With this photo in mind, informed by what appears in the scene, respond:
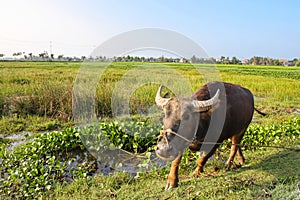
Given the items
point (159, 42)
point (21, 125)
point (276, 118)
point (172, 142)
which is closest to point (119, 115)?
point (21, 125)

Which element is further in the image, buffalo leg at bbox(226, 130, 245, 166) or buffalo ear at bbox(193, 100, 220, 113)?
buffalo leg at bbox(226, 130, 245, 166)

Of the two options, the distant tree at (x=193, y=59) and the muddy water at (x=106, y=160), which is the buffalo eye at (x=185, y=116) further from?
the muddy water at (x=106, y=160)

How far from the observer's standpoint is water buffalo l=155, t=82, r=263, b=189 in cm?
254

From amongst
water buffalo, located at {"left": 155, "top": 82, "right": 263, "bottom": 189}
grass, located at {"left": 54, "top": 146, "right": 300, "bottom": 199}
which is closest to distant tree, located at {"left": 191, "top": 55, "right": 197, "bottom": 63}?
water buffalo, located at {"left": 155, "top": 82, "right": 263, "bottom": 189}

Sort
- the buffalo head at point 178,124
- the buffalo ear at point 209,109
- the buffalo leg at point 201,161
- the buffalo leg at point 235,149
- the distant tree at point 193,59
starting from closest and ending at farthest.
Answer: the buffalo head at point 178,124 < the buffalo ear at point 209,109 < the buffalo leg at point 201,161 < the distant tree at point 193,59 < the buffalo leg at point 235,149

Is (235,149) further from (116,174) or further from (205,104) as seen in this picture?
(116,174)

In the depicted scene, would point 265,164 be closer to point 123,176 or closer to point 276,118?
point 123,176

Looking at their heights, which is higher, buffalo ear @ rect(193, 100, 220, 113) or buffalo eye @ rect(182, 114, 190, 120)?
buffalo ear @ rect(193, 100, 220, 113)

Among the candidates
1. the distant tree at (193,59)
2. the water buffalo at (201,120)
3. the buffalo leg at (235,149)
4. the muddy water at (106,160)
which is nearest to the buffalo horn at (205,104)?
the water buffalo at (201,120)

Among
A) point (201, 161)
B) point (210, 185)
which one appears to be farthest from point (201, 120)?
point (210, 185)

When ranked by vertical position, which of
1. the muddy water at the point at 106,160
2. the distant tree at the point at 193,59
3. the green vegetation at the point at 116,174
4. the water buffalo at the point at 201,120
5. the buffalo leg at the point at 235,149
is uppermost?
the distant tree at the point at 193,59

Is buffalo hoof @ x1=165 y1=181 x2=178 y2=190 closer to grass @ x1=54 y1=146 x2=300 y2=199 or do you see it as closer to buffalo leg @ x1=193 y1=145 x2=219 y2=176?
grass @ x1=54 y1=146 x2=300 y2=199

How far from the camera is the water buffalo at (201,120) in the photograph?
254 cm

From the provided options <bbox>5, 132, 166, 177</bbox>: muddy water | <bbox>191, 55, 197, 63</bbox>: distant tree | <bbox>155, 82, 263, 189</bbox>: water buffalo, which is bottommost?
<bbox>5, 132, 166, 177</bbox>: muddy water
